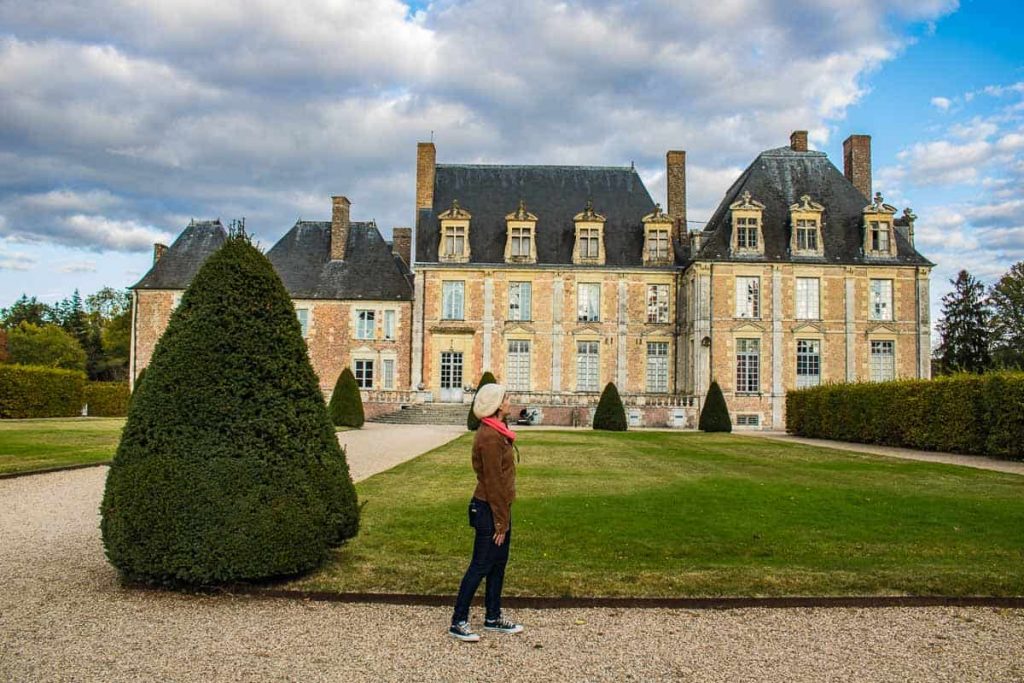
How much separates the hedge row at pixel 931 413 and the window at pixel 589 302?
31.5 feet

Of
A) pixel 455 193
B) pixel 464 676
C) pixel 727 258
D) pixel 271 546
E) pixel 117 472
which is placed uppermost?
pixel 455 193

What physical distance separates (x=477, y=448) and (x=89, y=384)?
112 ft

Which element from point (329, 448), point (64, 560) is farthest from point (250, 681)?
point (64, 560)

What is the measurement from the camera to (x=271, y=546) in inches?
212

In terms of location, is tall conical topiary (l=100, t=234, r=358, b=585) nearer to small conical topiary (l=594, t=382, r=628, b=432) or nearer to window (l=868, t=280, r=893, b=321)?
small conical topiary (l=594, t=382, r=628, b=432)

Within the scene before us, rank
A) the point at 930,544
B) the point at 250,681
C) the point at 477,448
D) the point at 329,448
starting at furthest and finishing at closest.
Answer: the point at 930,544 < the point at 329,448 < the point at 477,448 < the point at 250,681

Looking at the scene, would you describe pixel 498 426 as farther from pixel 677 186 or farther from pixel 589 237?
pixel 677 186

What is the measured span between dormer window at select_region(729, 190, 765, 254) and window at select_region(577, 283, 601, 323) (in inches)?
216

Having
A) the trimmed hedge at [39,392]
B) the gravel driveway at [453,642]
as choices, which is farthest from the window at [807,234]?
the trimmed hedge at [39,392]

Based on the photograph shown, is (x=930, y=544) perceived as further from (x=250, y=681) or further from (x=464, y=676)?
(x=250, y=681)

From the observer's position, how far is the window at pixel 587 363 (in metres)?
31.8

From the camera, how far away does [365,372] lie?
109 ft

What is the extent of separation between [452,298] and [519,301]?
2626 millimetres

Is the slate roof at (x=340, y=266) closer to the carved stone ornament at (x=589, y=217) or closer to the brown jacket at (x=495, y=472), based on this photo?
the carved stone ornament at (x=589, y=217)
